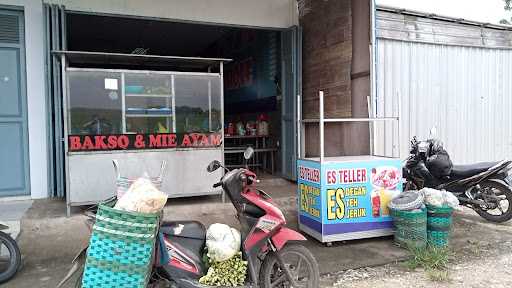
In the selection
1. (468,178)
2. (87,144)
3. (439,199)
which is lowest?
(439,199)

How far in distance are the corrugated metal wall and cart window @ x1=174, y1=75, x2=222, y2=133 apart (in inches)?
93.1

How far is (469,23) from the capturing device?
22.9 feet

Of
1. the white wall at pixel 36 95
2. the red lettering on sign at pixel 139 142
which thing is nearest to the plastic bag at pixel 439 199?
the red lettering on sign at pixel 139 142

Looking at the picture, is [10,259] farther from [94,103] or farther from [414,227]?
[414,227]

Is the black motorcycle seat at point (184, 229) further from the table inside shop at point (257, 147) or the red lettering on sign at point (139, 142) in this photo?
the table inside shop at point (257, 147)

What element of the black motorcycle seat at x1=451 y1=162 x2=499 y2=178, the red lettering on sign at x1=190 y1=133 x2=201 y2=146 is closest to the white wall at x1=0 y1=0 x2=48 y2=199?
the red lettering on sign at x1=190 y1=133 x2=201 y2=146

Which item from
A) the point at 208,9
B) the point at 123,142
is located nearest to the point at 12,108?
the point at 123,142

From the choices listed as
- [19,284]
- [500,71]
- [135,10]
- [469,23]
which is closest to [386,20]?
[469,23]

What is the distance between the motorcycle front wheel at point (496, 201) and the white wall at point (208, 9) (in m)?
4.25

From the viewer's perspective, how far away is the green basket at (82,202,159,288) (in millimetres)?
2494

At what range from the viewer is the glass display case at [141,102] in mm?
5254

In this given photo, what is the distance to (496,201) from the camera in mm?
5203

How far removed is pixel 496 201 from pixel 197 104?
4.23 metres

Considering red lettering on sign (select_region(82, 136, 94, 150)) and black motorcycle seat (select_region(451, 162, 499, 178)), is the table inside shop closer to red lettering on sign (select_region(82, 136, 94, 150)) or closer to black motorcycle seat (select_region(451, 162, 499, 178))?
red lettering on sign (select_region(82, 136, 94, 150))
